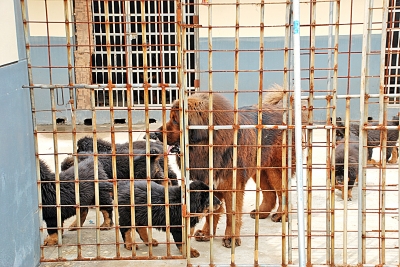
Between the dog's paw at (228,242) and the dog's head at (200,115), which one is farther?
the dog's paw at (228,242)

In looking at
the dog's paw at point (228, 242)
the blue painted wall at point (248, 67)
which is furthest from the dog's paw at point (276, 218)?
the blue painted wall at point (248, 67)

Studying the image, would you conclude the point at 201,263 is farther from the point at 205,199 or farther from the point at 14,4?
the point at 14,4

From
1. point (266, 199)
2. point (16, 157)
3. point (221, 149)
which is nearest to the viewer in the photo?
point (16, 157)

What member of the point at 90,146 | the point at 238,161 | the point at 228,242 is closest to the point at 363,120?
the point at 238,161

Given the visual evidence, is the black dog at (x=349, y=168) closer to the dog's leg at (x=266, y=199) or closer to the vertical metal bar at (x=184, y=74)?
the dog's leg at (x=266, y=199)

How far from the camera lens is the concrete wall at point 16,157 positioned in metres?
4.57

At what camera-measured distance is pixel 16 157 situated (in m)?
4.84

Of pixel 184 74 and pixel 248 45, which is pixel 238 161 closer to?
pixel 184 74

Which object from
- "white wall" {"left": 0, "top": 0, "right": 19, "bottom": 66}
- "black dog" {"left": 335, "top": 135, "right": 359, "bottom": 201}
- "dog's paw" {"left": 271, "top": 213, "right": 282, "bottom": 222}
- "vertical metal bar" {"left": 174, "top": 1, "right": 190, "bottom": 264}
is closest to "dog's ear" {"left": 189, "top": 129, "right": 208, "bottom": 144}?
"vertical metal bar" {"left": 174, "top": 1, "right": 190, "bottom": 264}

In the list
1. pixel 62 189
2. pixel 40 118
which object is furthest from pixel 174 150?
pixel 40 118

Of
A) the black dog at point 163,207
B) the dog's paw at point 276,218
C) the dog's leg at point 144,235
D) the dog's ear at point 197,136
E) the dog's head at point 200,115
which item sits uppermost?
the dog's head at point 200,115

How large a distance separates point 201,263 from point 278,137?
1922 millimetres

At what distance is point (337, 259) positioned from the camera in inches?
219

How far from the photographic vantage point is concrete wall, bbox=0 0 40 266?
15.0 ft
